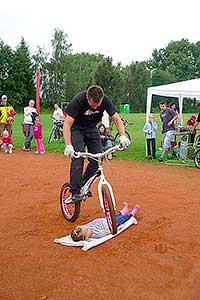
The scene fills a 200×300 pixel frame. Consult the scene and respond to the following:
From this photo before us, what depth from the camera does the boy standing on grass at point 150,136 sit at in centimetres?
1284

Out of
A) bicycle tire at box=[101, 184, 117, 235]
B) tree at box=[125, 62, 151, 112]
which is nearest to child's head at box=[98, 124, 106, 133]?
bicycle tire at box=[101, 184, 117, 235]

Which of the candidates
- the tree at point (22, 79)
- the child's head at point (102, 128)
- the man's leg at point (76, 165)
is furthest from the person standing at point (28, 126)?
the tree at point (22, 79)

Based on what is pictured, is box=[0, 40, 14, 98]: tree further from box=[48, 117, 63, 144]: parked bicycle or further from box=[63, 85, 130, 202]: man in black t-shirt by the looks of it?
box=[63, 85, 130, 202]: man in black t-shirt

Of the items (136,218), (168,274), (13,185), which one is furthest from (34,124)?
(168,274)

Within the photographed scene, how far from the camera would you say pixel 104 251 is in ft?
15.2

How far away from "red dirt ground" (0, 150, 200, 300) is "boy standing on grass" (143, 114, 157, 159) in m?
4.55

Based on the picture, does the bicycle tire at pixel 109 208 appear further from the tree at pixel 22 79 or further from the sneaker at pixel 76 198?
the tree at pixel 22 79

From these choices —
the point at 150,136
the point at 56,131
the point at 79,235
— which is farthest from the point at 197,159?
the point at 56,131

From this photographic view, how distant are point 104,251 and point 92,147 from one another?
1.79m

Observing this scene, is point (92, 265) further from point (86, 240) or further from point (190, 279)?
point (190, 279)

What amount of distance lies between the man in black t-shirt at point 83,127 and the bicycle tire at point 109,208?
0.61 m

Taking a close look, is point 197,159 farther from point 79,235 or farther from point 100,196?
point 79,235

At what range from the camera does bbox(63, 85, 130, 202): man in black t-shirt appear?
525cm

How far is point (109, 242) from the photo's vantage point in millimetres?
4906
